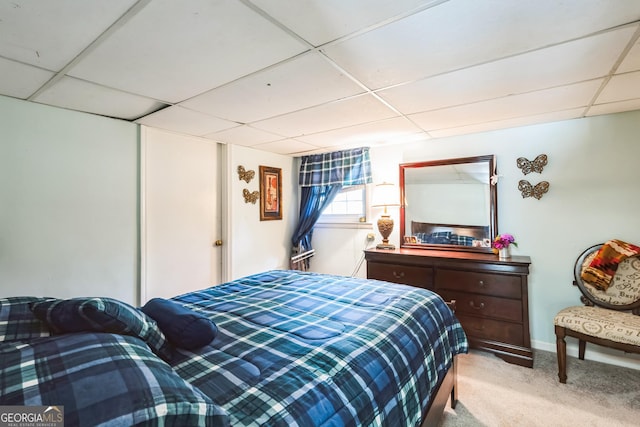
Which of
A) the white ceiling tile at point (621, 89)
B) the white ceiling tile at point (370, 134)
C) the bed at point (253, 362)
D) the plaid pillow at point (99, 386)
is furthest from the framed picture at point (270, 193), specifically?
the white ceiling tile at point (621, 89)

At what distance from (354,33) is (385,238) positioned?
99.4 inches

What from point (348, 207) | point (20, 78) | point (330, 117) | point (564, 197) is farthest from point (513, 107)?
point (20, 78)

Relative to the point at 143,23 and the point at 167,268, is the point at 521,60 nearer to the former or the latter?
the point at 143,23

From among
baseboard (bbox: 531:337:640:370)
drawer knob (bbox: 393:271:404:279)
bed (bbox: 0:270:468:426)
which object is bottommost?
baseboard (bbox: 531:337:640:370)

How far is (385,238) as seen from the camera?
3.51m

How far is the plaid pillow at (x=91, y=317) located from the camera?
3.04 feet

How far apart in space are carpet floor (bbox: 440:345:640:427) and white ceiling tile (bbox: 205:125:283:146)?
9.16 ft

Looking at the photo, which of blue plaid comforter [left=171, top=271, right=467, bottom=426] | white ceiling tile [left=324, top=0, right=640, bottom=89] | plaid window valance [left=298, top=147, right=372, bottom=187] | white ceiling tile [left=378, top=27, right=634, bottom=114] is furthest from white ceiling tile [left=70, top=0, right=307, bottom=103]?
plaid window valance [left=298, top=147, right=372, bottom=187]

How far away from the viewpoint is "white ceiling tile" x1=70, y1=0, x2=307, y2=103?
1.19m

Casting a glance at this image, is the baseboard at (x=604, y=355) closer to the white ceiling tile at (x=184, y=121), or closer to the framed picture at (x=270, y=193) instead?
the framed picture at (x=270, y=193)

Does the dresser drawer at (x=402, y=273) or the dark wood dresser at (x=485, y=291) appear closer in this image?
the dark wood dresser at (x=485, y=291)

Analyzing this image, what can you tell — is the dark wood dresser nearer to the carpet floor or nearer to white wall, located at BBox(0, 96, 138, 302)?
the carpet floor

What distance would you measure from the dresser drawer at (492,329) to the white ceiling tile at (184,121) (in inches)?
114

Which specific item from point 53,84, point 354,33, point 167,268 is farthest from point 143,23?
point 167,268
